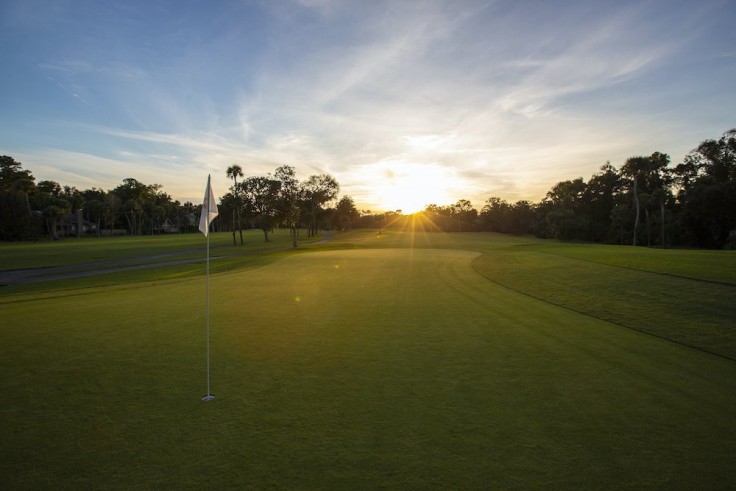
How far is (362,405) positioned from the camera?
528 centimetres

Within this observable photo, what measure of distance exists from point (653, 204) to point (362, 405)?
91932mm

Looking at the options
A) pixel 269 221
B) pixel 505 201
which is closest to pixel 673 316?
pixel 269 221

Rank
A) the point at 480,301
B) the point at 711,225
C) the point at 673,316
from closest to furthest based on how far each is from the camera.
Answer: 1. the point at 673,316
2. the point at 480,301
3. the point at 711,225

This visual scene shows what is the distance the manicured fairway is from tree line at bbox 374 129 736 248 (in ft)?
212

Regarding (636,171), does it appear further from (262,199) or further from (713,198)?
(262,199)

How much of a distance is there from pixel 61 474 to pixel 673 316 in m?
14.4

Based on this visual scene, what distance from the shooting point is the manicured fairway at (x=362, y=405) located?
3852mm

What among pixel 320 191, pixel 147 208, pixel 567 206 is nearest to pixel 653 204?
pixel 567 206

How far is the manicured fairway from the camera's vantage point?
3.85 metres

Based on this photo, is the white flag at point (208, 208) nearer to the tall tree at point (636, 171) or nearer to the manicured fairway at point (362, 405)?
the manicured fairway at point (362, 405)

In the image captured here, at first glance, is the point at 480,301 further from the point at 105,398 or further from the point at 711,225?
the point at 711,225

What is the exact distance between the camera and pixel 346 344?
823 cm

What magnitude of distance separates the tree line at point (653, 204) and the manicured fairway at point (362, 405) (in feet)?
212

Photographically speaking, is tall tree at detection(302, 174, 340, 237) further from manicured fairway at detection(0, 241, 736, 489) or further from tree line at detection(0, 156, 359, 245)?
manicured fairway at detection(0, 241, 736, 489)
